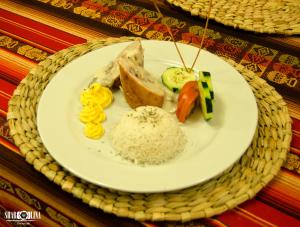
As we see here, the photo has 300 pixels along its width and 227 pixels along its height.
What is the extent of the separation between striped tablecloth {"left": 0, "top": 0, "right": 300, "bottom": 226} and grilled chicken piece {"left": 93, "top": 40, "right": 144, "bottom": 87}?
0.28 metres

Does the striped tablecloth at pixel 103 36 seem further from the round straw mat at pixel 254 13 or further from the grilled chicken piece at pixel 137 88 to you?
the grilled chicken piece at pixel 137 88

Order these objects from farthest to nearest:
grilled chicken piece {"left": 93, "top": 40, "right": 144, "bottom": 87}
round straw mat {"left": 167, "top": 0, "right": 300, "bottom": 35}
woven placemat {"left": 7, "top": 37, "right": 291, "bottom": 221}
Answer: round straw mat {"left": 167, "top": 0, "right": 300, "bottom": 35} < grilled chicken piece {"left": 93, "top": 40, "right": 144, "bottom": 87} < woven placemat {"left": 7, "top": 37, "right": 291, "bottom": 221}

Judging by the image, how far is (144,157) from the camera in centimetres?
88

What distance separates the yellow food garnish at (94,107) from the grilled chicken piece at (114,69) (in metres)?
0.03

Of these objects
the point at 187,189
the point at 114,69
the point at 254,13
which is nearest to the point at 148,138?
the point at 187,189

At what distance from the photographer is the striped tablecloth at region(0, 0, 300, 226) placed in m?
0.85

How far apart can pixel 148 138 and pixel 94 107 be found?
0.20 m

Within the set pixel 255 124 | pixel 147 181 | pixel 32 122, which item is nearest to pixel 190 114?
pixel 255 124

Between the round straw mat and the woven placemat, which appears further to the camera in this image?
the round straw mat

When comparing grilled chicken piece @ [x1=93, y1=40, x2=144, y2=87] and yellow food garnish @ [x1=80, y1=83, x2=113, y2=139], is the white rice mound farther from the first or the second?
grilled chicken piece @ [x1=93, y1=40, x2=144, y2=87]

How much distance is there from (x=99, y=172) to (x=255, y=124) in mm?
405
